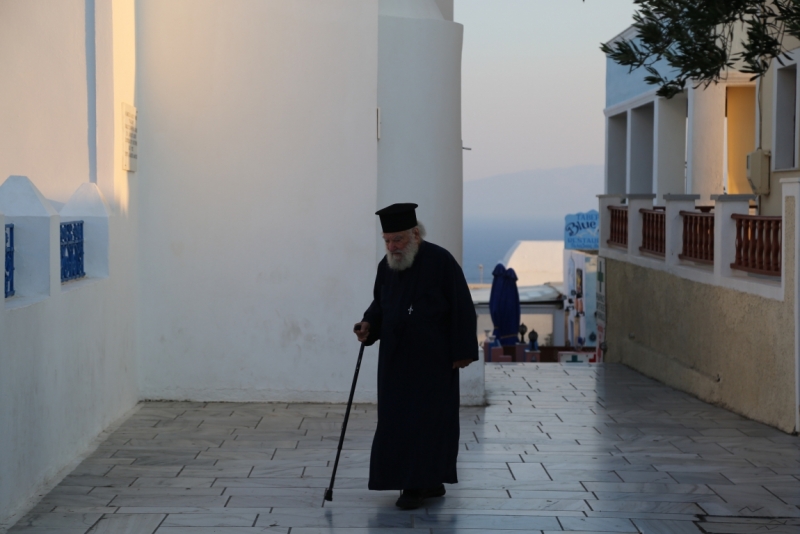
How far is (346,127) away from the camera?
30.2 ft

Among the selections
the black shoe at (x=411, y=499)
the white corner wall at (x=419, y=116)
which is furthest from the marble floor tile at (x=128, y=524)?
the white corner wall at (x=419, y=116)

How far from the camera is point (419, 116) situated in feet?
30.9

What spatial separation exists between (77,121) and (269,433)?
3236 mm

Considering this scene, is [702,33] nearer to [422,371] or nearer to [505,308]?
[422,371]

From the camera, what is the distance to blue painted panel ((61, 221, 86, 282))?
24.0ft

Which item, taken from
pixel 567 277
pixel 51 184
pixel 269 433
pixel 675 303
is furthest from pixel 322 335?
pixel 567 277

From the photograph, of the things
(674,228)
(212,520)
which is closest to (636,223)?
(674,228)

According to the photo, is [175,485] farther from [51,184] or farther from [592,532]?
[51,184]

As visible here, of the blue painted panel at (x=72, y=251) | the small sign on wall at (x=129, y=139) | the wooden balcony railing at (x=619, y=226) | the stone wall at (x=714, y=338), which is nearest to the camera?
the blue painted panel at (x=72, y=251)

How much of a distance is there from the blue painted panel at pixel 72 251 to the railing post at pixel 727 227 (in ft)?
20.9

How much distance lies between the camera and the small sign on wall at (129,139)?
8742 millimetres

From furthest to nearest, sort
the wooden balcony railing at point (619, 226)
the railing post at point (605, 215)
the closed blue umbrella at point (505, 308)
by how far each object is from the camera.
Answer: the closed blue umbrella at point (505, 308), the railing post at point (605, 215), the wooden balcony railing at point (619, 226)

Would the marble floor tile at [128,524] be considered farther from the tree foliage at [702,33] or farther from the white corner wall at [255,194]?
the tree foliage at [702,33]

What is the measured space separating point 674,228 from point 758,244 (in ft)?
8.99
